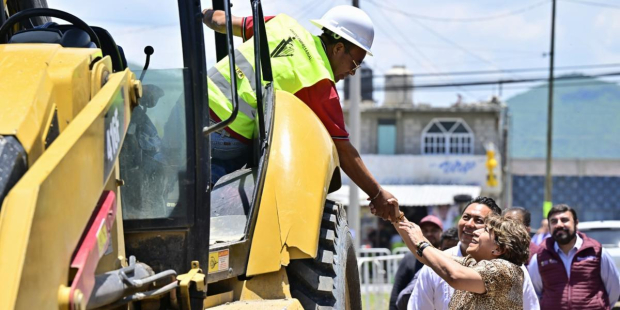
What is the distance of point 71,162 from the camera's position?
9.22ft

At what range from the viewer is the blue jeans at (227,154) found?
4.93 m

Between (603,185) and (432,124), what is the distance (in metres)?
14.9

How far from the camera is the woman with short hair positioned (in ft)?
14.9

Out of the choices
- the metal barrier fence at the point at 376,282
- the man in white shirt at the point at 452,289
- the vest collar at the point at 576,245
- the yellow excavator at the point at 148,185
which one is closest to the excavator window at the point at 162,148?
the yellow excavator at the point at 148,185

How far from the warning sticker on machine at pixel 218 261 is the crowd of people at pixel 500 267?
109 centimetres

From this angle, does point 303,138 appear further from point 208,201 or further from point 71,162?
point 71,162

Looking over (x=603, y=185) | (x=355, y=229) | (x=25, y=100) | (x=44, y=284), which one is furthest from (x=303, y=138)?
(x=603, y=185)

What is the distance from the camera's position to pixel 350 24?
5.22 metres

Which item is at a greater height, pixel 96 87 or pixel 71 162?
pixel 96 87

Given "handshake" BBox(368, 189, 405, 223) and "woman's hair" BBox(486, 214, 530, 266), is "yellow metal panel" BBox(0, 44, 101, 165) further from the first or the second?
"woman's hair" BBox(486, 214, 530, 266)

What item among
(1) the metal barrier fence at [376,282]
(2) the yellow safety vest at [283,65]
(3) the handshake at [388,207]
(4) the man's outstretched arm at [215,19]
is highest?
(4) the man's outstretched arm at [215,19]

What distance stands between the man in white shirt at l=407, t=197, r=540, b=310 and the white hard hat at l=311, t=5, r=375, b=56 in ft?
3.68

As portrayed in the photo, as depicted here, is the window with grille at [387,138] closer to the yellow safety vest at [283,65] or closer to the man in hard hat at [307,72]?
the man in hard hat at [307,72]

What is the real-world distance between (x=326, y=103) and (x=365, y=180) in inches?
19.1
